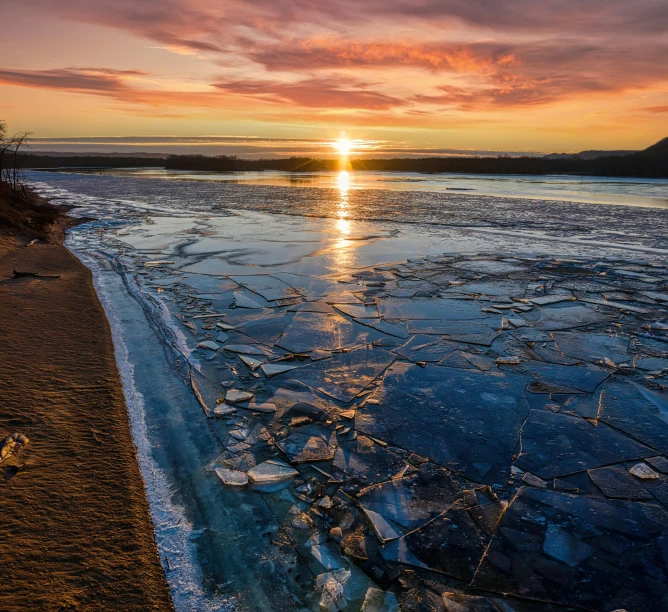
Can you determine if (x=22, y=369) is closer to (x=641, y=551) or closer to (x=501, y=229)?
(x=641, y=551)

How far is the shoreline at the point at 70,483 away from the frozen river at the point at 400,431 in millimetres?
137

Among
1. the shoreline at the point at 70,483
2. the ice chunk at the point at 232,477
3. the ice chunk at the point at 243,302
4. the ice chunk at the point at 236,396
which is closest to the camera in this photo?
the shoreline at the point at 70,483

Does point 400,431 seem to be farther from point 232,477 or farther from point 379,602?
point 379,602

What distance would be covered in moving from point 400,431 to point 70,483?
204 cm

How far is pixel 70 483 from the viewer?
8.16 feet

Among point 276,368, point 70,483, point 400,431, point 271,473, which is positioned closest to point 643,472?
point 400,431

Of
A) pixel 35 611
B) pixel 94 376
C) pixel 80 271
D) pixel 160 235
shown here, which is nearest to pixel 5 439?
pixel 94 376

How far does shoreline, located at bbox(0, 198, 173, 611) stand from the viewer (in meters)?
1.91

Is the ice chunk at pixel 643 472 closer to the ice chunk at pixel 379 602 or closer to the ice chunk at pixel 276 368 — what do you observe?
the ice chunk at pixel 379 602

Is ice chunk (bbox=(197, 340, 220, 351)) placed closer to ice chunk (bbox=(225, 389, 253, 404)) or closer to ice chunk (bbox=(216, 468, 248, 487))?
ice chunk (bbox=(225, 389, 253, 404))

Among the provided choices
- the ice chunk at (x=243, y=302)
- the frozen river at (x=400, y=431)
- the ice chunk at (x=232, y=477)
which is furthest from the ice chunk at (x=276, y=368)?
the ice chunk at (x=243, y=302)

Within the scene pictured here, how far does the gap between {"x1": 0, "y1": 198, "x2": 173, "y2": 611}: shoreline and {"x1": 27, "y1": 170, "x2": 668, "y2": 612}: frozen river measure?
14 cm

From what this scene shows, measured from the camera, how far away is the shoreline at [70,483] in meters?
1.91

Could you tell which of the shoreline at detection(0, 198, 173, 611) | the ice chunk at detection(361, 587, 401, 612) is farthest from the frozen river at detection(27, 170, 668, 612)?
the shoreline at detection(0, 198, 173, 611)
